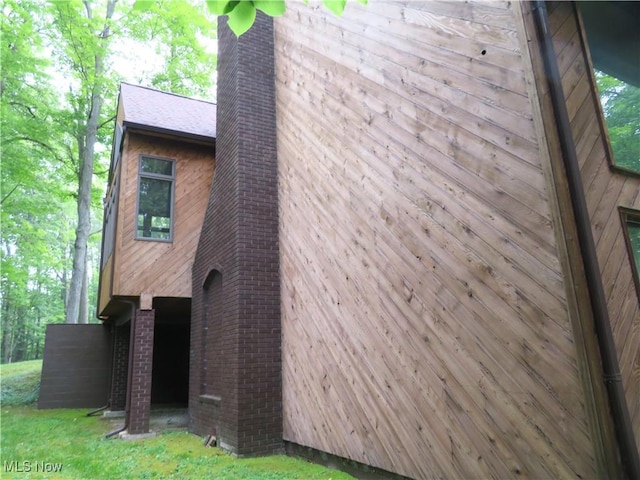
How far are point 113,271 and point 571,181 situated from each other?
7.65 meters

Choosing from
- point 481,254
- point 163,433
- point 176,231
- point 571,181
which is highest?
point 176,231

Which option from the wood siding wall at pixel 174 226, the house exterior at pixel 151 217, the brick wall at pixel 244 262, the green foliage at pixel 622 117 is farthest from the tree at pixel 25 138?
the green foliage at pixel 622 117

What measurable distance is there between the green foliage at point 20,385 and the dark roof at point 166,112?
9.31 meters

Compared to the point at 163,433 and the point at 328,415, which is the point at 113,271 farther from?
the point at 328,415

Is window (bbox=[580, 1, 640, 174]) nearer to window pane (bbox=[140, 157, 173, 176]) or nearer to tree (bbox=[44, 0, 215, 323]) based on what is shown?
window pane (bbox=[140, 157, 173, 176])

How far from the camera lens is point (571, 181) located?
9.52 feet

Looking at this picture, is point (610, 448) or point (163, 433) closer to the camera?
point (610, 448)

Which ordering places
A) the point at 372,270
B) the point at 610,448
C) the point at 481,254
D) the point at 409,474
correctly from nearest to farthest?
the point at 610,448, the point at 481,254, the point at 409,474, the point at 372,270

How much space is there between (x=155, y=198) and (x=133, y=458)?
4.64m

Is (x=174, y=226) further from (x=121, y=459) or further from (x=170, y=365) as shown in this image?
(x=170, y=365)

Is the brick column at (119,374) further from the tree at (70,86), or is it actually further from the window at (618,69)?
the window at (618,69)

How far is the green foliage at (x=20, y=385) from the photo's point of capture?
1291 centimetres

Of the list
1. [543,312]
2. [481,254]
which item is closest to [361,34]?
[481,254]

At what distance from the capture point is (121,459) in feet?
20.2
